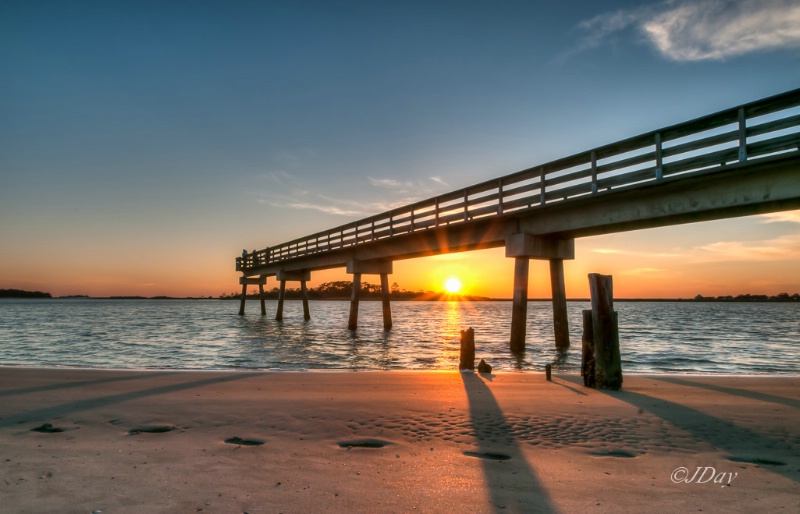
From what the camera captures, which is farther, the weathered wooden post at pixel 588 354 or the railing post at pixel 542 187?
the railing post at pixel 542 187

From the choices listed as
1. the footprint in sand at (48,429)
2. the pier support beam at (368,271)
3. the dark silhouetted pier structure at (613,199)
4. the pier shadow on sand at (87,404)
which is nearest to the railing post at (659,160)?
the dark silhouetted pier structure at (613,199)

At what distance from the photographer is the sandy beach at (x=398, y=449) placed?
3863 millimetres

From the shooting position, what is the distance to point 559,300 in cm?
1862

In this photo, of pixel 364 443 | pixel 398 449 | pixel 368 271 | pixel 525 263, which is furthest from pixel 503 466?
pixel 368 271

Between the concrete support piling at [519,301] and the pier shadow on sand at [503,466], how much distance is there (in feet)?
35.2

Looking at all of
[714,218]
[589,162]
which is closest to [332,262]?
[589,162]

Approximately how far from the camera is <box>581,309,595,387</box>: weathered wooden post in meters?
8.94

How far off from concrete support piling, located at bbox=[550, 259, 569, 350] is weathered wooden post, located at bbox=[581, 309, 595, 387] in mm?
8958

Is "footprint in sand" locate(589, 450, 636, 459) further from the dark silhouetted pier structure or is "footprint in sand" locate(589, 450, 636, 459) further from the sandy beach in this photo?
the dark silhouetted pier structure

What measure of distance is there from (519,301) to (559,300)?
2.08 meters

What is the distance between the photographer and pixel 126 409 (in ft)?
23.1

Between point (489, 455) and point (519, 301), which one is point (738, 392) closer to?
point (489, 455)

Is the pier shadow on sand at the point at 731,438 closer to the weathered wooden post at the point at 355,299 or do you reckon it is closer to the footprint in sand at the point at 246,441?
the footprint in sand at the point at 246,441

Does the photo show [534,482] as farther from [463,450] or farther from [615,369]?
[615,369]
